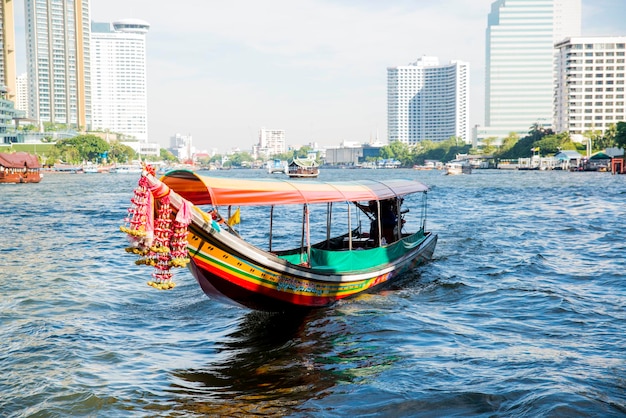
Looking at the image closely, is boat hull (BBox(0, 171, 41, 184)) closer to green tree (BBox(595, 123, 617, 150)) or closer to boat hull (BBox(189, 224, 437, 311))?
boat hull (BBox(189, 224, 437, 311))

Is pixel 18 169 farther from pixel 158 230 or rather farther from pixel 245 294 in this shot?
pixel 158 230

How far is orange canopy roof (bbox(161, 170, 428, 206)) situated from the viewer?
10.2 meters

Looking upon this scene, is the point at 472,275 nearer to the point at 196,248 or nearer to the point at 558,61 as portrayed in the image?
the point at 196,248

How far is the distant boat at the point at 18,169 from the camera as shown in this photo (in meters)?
68.5

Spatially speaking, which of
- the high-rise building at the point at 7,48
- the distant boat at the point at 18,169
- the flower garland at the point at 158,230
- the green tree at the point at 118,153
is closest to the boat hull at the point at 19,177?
the distant boat at the point at 18,169

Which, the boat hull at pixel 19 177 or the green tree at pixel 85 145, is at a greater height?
the green tree at pixel 85 145

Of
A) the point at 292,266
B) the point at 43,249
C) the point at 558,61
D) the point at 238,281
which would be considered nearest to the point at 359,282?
the point at 292,266

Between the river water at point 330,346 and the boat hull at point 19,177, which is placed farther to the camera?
the boat hull at point 19,177

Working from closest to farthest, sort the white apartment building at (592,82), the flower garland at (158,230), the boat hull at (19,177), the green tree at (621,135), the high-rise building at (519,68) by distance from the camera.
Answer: the flower garland at (158,230) < the boat hull at (19,177) < the green tree at (621,135) < the white apartment building at (592,82) < the high-rise building at (519,68)

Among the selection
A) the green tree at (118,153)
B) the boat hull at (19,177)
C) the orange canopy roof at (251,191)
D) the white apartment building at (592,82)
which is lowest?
the boat hull at (19,177)

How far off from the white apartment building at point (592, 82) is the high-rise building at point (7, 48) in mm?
118381

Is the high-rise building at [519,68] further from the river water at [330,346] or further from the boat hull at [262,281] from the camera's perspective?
the boat hull at [262,281]

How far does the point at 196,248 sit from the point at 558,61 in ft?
528

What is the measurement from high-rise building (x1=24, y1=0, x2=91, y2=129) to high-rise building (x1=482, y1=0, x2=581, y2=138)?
11251 centimetres
